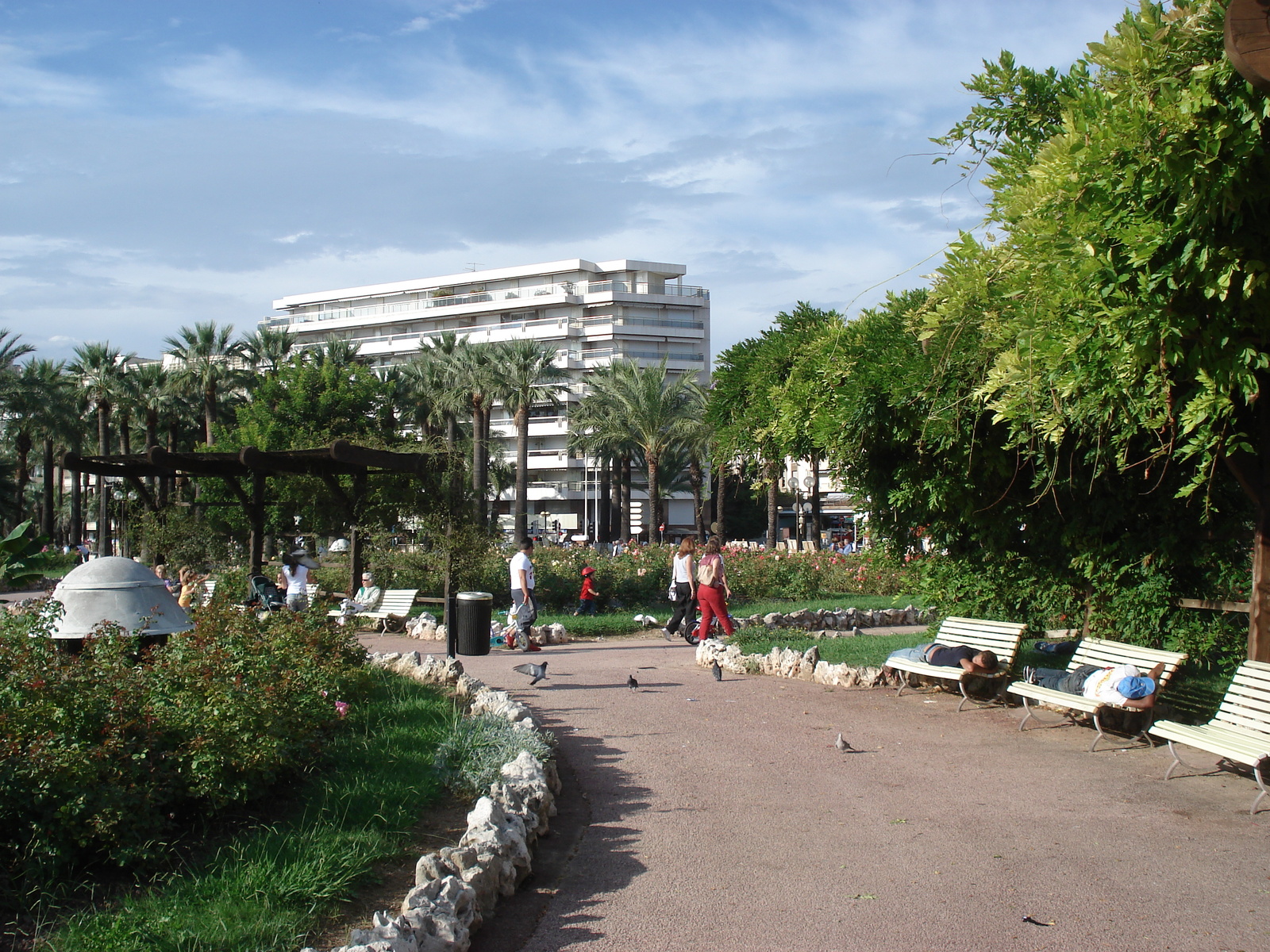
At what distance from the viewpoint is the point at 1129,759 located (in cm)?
713

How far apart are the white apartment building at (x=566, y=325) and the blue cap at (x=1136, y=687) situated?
6692cm

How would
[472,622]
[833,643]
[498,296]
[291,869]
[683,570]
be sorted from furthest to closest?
[498,296] < [683,570] < [833,643] < [472,622] < [291,869]

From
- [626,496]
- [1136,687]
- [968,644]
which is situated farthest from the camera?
[626,496]

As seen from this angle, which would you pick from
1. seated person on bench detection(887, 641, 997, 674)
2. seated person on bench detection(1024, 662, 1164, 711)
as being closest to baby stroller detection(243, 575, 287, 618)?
seated person on bench detection(887, 641, 997, 674)

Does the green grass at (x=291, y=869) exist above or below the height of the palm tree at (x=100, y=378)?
below

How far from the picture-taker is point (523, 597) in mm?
13844

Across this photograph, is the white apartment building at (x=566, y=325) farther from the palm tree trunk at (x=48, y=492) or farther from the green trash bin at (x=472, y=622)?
the green trash bin at (x=472, y=622)

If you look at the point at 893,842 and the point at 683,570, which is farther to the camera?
the point at 683,570

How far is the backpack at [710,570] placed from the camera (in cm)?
1353

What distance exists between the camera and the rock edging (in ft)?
34.0

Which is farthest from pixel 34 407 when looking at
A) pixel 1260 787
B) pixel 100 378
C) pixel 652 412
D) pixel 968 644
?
pixel 1260 787

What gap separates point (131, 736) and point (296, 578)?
9.43m

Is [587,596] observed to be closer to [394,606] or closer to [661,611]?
[661,611]

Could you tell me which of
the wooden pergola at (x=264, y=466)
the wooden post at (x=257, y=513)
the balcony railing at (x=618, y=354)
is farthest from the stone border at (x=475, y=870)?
the balcony railing at (x=618, y=354)
